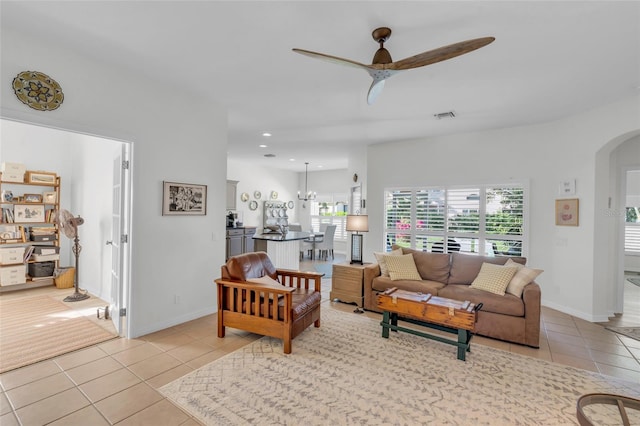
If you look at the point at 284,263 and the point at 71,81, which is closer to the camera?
the point at 71,81

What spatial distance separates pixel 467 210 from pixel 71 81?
220 inches

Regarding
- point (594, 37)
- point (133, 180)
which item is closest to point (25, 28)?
point (133, 180)

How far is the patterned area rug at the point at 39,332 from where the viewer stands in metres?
2.74

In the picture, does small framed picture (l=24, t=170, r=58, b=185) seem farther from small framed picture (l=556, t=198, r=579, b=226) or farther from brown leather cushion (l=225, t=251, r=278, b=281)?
small framed picture (l=556, t=198, r=579, b=226)

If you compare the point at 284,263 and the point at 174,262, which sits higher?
the point at 174,262

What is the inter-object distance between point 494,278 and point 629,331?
73.1 inches

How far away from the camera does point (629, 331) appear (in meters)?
3.54

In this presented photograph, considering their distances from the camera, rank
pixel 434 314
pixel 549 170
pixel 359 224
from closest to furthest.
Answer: pixel 434 314 < pixel 549 170 < pixel 359 224

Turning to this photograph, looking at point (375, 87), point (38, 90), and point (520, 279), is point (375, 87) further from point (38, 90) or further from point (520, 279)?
point (38, 90)

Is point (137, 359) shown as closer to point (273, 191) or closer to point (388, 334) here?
point (388, 334)

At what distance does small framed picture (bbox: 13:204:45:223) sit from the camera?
192 inches

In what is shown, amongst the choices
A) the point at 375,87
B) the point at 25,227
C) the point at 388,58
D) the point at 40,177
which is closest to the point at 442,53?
the point at 388,58

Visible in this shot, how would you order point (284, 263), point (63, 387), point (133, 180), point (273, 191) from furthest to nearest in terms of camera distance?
point (273, 191) → point (284, 263) → point (133, 180) → point (63, 387)

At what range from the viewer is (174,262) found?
11.5ft
